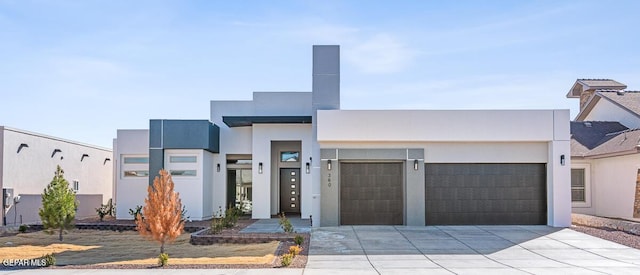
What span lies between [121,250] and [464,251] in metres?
8.53

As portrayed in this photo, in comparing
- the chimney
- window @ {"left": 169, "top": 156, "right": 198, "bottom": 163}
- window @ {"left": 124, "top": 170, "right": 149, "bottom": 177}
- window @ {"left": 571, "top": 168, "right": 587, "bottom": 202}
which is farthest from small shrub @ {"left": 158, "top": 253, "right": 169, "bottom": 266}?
window @ {"left": 571, "top": 168, "right": 587, "bottom": 202}

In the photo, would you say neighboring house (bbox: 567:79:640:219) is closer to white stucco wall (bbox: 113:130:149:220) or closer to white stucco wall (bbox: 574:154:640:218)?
white stucco wall (bbox: 574:154:640:218)

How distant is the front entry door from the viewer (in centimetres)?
2405

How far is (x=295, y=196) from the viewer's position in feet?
80.1

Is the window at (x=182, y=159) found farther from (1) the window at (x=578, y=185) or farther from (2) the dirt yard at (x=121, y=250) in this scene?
(1) the window at (x=578, y=185)

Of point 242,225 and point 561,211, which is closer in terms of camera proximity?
point 561,211

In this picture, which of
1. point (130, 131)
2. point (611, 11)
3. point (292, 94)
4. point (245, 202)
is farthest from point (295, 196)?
point (611, 11)

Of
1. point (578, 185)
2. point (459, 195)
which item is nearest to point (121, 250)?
point (459, 195)

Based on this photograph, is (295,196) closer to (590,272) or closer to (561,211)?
(561,211)

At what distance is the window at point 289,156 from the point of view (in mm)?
23844

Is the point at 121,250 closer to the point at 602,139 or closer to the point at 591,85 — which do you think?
the point at 602,139

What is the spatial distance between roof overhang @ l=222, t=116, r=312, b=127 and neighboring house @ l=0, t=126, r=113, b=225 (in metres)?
7.38

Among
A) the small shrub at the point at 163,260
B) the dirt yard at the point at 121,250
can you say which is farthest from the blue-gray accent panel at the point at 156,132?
the small shrub at the point at 163,260

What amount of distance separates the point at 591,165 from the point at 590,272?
10963mm
